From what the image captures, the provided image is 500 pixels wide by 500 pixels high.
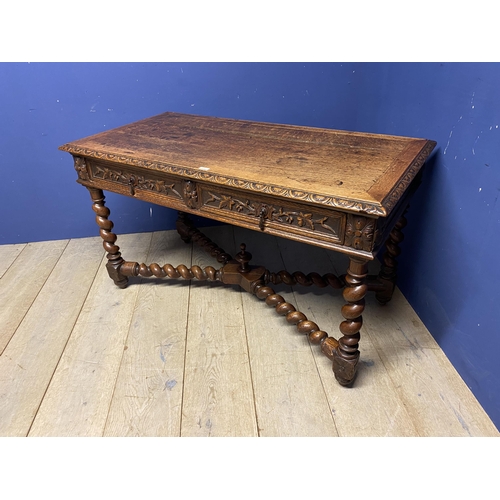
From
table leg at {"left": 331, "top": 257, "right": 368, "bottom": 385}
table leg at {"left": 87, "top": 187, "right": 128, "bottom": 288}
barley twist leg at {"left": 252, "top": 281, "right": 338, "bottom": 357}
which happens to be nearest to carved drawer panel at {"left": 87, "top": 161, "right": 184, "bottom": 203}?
table leg at {"left": 87, "top": 187, "right": 128, "bottom": 288}

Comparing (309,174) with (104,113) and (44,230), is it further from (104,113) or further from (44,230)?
(44,230)

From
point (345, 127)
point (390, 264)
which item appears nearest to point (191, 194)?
point (390, 264)

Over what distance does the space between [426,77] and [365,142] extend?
0.37m

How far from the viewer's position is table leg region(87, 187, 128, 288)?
185 centimetres

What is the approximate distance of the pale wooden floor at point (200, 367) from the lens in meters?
1.37

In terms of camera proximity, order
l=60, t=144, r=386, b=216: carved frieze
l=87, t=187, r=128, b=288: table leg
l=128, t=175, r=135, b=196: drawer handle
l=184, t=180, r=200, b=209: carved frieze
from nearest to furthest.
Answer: l=60, t=144, r=386, b=216: carved frieze → l=184, t=180, r=200, b=209: carved frieze → l=128, t=175, r=135, b=196: drawer handle → l=87, t=187, r=128, b=288: table leg

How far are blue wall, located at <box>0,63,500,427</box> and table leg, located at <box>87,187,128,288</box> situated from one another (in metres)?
0.55

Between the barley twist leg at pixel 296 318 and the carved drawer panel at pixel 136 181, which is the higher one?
the carved drawer panel at pixel 136 181

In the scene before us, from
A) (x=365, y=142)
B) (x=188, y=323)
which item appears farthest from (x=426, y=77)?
(x=188, y=323)

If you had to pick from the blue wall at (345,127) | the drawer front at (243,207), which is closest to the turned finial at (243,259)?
the drawer front at (243,207)

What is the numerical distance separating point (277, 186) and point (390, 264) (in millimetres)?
761

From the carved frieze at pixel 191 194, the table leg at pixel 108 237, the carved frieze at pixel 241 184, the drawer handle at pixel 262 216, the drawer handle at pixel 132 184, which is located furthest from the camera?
the table leg at pixel 108 237

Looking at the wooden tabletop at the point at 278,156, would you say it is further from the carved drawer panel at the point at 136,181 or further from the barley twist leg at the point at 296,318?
the barley twist leg at the point at 296,318

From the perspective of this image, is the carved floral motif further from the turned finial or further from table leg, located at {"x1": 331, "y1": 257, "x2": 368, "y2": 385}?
table leg, located at {"x1": 331, "y1": 257, "x2": 368, "y2": 385}
